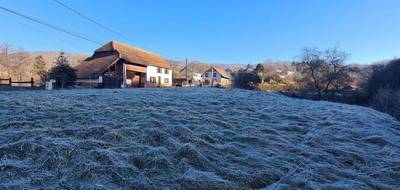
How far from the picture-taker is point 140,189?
114 inches

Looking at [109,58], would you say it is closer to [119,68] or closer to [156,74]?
[119,68]

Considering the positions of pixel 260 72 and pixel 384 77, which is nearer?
pixel 384 77

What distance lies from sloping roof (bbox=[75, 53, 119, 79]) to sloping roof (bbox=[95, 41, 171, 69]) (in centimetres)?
102

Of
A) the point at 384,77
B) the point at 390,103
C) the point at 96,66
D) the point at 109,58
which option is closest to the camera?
the point at 390,103

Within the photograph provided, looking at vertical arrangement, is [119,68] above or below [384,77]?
above

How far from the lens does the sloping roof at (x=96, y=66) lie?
3278 cm

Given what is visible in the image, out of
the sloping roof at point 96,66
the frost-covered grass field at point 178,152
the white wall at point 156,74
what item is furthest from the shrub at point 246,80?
the frost-covered grass field at point 178,152

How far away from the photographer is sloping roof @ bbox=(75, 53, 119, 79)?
32.8 metres

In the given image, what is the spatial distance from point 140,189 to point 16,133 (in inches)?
85.6

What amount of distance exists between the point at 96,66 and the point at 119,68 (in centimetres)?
240

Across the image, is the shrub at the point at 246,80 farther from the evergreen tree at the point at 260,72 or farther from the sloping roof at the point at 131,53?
the sloping roof at the point at 131,53

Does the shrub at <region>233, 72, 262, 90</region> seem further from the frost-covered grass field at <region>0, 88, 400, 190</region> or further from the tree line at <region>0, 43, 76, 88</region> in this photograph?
the frost-covered grass field at <region>0, 88, 400, 190</region>

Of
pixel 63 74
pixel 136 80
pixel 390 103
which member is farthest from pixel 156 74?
→ pixel 390 103

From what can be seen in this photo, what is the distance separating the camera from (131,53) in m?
38.2
